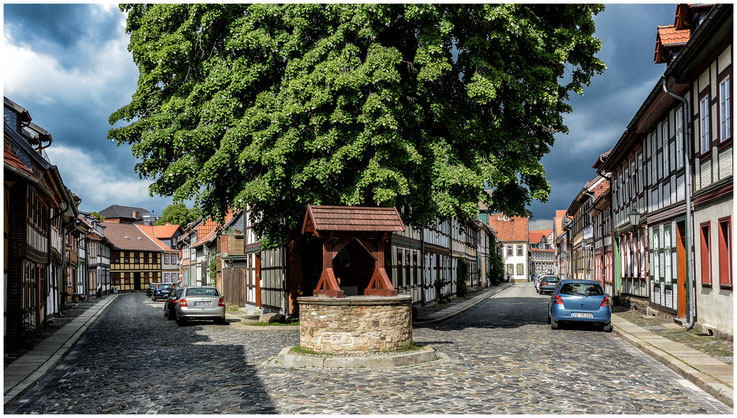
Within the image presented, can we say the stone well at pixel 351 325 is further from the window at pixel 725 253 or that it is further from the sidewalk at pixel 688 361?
the window at pixel 725 253

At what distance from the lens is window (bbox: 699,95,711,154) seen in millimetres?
16984

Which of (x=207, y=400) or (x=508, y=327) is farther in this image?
(x=508, y=327)

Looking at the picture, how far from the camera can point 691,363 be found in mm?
11633

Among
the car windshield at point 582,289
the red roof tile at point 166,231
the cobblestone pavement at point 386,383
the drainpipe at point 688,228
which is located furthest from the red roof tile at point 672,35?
the red roof tile at point 166,231

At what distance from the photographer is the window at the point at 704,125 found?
1698cm

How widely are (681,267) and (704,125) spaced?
5.04 metres

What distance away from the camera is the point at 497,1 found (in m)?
16.7

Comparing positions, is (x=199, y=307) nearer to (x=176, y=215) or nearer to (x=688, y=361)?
(x=688, y=361)

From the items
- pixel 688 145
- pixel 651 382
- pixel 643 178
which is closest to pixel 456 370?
pixel 651 382

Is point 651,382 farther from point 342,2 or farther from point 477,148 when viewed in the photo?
point 342,2

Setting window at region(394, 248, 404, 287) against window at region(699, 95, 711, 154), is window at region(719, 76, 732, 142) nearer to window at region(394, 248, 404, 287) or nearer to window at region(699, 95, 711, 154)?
window at region(699, 95, 711, 154)

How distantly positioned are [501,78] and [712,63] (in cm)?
481

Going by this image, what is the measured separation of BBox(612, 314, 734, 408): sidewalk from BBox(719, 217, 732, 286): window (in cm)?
194

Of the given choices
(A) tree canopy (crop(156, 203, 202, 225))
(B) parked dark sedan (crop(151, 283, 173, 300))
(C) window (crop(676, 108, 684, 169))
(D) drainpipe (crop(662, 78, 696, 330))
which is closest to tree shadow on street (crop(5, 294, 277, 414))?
(D) drainpipe (crop(662, 78, 696, 330))
